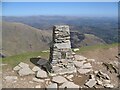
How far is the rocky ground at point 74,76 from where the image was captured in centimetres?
1416

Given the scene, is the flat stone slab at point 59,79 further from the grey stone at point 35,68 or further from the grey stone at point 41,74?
the grey stone at point 35,68

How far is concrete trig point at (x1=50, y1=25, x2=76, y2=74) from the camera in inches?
619

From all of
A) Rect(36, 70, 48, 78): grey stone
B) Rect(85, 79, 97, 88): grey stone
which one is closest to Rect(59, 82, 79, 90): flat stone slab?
Rect(85, 79, 97, 88): grey stone

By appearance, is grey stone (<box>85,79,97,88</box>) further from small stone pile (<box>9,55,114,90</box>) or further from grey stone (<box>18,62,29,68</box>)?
grey stone (<box>18,62,29,68</box>)

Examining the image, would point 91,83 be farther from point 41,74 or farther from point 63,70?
point 41,74

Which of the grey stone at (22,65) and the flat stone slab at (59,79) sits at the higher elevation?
the grey stone at (22,65)

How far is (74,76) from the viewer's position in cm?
1555

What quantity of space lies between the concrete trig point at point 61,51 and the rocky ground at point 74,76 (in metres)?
0.59

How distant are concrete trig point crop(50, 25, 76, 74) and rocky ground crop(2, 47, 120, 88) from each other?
59 centimetres

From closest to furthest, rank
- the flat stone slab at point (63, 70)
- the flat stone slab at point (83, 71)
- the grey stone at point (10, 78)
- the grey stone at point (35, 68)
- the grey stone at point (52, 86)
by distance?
the grey stone at point (52, 86)
the grey stone at point (10, 78)
the flat stone slab at point (63, 70)
the flat stone slab at point (83, 71)
the grey stone at point (35, 68)

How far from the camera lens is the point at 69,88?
13.5 m

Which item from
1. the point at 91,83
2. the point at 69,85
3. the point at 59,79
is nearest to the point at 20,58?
the point at 59,79

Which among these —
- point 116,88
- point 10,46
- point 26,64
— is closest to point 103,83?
point 116,88

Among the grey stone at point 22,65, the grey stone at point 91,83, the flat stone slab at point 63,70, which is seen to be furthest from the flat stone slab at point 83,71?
the grey stone at point 22,65
